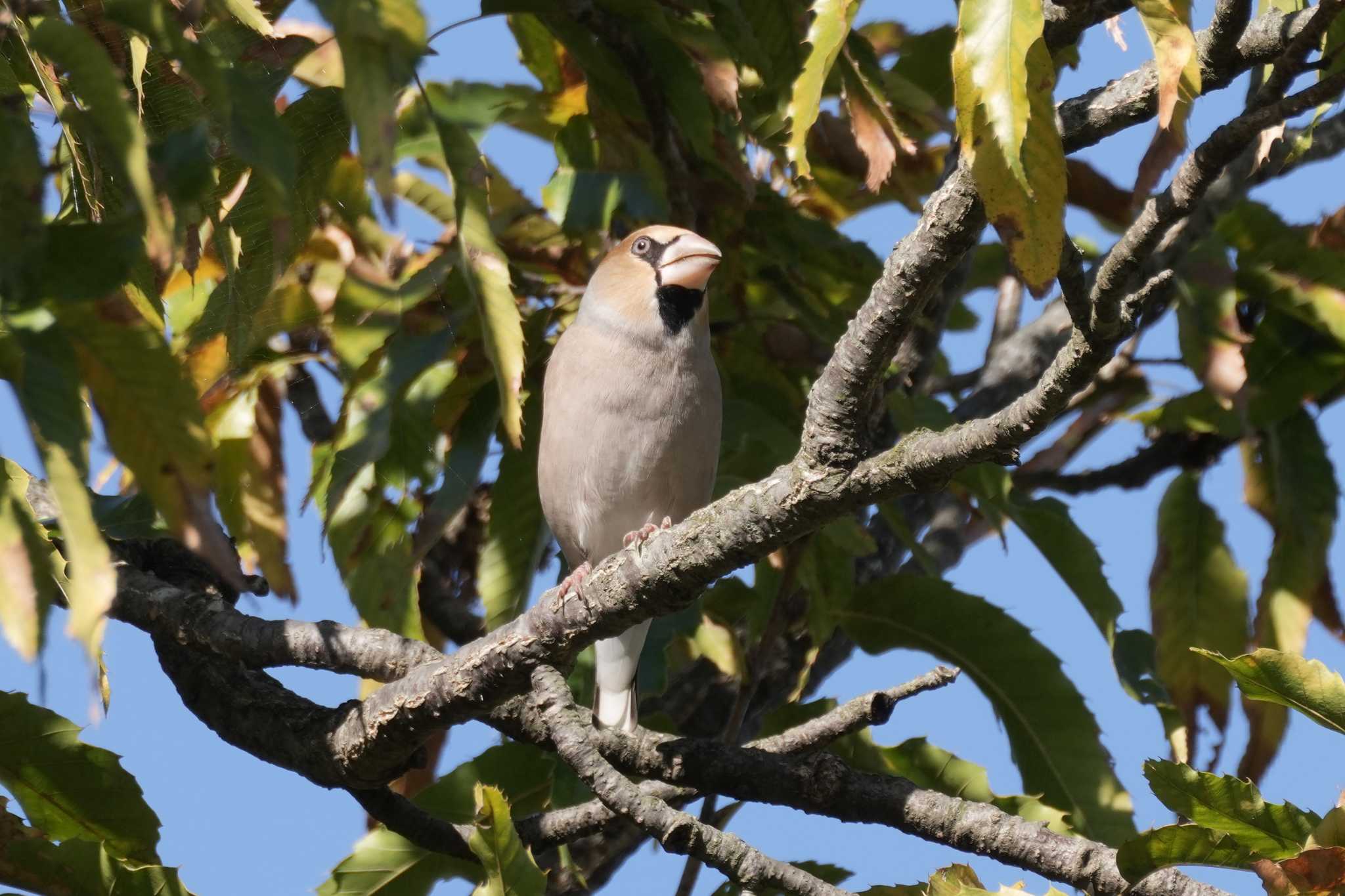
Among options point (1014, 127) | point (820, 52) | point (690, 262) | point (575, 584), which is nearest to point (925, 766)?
point (575, 584)

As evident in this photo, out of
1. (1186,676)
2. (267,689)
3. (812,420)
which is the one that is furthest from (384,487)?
(1186,676)

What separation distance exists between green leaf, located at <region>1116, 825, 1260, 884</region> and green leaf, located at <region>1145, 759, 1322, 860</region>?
0.8 inches

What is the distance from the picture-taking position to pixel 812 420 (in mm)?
2385

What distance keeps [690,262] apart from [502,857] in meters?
2.51

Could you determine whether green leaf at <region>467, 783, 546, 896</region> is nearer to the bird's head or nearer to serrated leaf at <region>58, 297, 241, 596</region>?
Result: serrated leaf at <region>58, 297, 241, 596</region>

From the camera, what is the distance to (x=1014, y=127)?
1677 mm

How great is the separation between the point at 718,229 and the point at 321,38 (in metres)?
1.45

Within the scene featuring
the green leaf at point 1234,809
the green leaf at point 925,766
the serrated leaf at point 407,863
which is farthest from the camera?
the green leaf at point 925,766

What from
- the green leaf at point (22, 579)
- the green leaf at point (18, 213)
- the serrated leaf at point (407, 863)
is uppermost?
the serrated leaf at point (407, 863)

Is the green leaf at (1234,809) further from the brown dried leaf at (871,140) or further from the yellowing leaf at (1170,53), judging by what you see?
the brown dried leaf at (871,140)

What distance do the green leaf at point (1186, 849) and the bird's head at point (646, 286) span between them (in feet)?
8.72

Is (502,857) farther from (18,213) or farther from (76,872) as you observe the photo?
(18,213)

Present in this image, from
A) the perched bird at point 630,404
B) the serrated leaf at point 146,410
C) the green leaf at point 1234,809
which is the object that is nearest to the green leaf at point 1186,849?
the green leaf at point 1234,809

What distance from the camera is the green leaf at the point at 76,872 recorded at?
257cm
